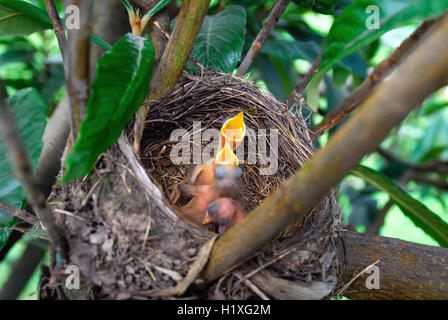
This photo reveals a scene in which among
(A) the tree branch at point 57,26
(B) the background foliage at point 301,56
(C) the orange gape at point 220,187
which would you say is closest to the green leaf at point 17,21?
(B) the background foliage at point 301,56

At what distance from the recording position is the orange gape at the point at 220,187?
40.1 inches

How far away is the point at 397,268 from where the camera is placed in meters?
0.87

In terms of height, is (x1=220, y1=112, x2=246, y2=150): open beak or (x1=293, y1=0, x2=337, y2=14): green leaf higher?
(x1=293, y1=0, x2=337, y2=14): green leaf

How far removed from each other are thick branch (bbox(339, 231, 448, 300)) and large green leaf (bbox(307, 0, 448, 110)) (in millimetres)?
378

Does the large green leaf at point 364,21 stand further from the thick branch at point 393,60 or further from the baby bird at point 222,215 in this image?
the baby bird at point 222,215

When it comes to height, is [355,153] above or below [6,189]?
below

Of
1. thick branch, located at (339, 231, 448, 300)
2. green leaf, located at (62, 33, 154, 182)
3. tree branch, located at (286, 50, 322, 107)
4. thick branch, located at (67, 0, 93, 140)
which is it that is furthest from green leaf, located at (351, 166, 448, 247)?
thick branch, located at (67, 0, 93, 140)

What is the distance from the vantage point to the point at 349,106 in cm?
95

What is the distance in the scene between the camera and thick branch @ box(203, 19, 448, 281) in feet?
1.47

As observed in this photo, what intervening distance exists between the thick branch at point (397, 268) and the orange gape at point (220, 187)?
0.30 metres

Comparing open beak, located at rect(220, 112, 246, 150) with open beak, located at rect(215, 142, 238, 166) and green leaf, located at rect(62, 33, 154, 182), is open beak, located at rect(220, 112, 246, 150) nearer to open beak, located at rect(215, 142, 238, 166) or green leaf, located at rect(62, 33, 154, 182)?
open beak, located at rect(215, 142, 238, 166)

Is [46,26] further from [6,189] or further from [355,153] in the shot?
[355,153]

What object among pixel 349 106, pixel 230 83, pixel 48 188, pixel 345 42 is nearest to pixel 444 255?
pixel 349 106
